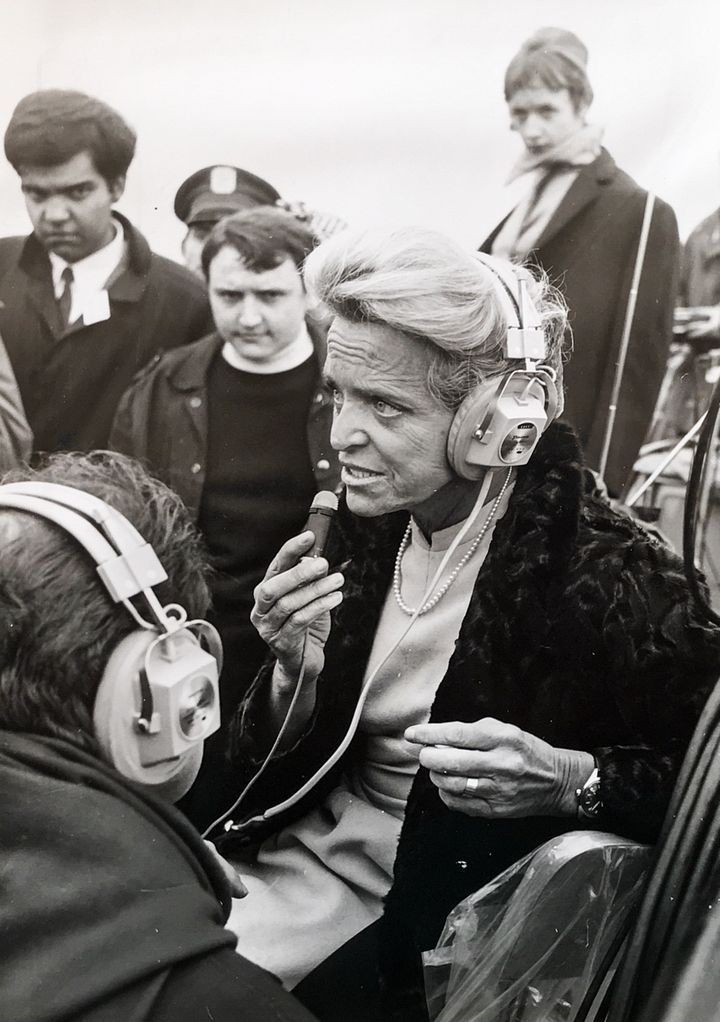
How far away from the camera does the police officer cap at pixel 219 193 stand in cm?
192

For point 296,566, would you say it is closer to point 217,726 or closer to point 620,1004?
point 217,726

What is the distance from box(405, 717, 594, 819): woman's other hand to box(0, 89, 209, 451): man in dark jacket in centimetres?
87

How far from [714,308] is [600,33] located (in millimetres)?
527

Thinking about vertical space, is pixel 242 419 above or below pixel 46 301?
below

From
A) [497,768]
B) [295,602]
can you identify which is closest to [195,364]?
[295,602]

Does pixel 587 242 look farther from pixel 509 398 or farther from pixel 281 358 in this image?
pixel 281 358

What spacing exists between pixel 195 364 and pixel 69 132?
0.50 m

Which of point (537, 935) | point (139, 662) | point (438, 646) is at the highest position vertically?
point (438, 646)

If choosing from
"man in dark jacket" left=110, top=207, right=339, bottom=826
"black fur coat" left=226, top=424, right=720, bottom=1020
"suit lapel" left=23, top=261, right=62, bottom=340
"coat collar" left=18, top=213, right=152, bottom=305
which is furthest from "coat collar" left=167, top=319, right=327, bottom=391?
"black fur coat" left=226, top=424, right=720, bottom=1020

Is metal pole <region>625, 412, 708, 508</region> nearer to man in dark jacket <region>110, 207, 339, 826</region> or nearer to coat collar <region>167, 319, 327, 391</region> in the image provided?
man in dark jacket <region>110, 207, 339, 826</region>

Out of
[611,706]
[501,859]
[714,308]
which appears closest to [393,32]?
[714,308]

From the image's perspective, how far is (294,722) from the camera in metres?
2.05

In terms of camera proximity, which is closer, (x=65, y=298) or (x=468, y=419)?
(x=468, y=419)

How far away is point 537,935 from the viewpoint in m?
2.03
